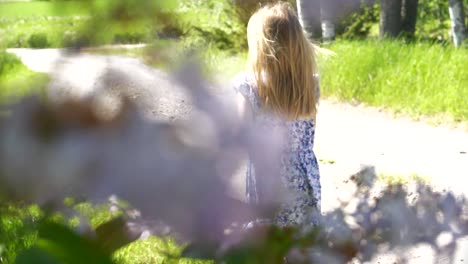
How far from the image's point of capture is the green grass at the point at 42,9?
53 cm

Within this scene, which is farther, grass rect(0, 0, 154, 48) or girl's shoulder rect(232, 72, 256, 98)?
girl's shoulder rect(232, 72, 256, 98)

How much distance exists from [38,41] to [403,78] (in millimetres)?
5601

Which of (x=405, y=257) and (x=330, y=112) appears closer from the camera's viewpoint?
(x=405, y=257)

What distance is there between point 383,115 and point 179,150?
5498mm

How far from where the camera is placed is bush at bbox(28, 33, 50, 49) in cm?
59

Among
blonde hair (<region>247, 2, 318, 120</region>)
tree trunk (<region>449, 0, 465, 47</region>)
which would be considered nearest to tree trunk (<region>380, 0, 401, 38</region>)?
tree trunk (<region>449, 0, 465, 47</region>)

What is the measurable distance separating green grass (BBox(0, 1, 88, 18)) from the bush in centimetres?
4

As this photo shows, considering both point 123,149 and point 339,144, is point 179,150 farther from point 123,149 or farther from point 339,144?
point 339,144

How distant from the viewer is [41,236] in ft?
1.39

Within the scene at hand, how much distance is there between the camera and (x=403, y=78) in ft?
19.7

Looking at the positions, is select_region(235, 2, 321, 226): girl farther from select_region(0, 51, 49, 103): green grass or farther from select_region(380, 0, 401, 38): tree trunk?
select_region(380, 0, 401, 38): tree trunk

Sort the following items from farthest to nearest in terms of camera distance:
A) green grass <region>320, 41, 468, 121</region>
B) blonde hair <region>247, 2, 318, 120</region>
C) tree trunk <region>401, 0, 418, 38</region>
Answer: tree trunk <region>401, 0, 418, 38</region> < green grass <region>320, 41, 468, 121</region> < blonde hair <region>247, 2, 318, 120</region>

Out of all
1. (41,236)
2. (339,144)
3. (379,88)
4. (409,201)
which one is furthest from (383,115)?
(41,236)

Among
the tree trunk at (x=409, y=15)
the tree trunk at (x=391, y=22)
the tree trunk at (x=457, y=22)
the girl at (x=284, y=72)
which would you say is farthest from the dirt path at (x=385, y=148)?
the tree trunk at (x=409, y=15)
